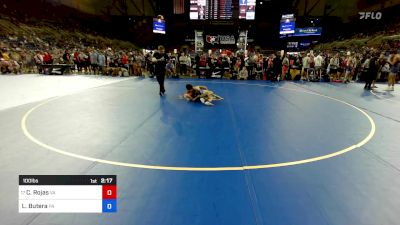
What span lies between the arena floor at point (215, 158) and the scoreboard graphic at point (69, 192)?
0.41 meters

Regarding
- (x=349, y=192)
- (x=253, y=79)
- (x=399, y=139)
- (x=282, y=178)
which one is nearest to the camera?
(x=349, y=192)

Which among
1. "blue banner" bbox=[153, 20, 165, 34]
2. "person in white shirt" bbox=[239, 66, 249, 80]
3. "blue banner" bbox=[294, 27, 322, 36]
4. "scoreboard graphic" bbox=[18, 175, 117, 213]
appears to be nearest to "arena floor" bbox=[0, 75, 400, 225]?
"scoreboard graphic" bbox=[18, 175, 117, 213]

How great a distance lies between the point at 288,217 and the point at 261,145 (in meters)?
2.38

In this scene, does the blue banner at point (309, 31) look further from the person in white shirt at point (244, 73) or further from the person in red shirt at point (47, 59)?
the person in red shirt at point (47, 59)

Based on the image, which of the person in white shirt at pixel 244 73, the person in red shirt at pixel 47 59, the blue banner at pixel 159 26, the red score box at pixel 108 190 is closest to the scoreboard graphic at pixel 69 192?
the red score box at pixel 108 190

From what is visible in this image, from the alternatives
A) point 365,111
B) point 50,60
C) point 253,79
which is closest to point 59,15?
point 50,60

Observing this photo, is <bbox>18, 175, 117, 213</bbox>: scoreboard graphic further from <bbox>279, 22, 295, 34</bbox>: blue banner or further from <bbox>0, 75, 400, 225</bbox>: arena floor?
<bbox>279, 22, 295, 34</bbox>: blue banner

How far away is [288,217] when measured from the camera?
310 centimetres

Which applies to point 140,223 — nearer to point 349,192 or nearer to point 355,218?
point 355,218

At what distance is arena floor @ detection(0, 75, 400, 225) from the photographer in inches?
126

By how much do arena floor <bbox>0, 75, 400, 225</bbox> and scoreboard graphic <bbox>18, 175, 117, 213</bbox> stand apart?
0.41m

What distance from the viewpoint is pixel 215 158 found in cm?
473

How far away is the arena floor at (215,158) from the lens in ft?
10.5

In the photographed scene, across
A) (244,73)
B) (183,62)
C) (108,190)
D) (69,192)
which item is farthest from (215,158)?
(183,62)
